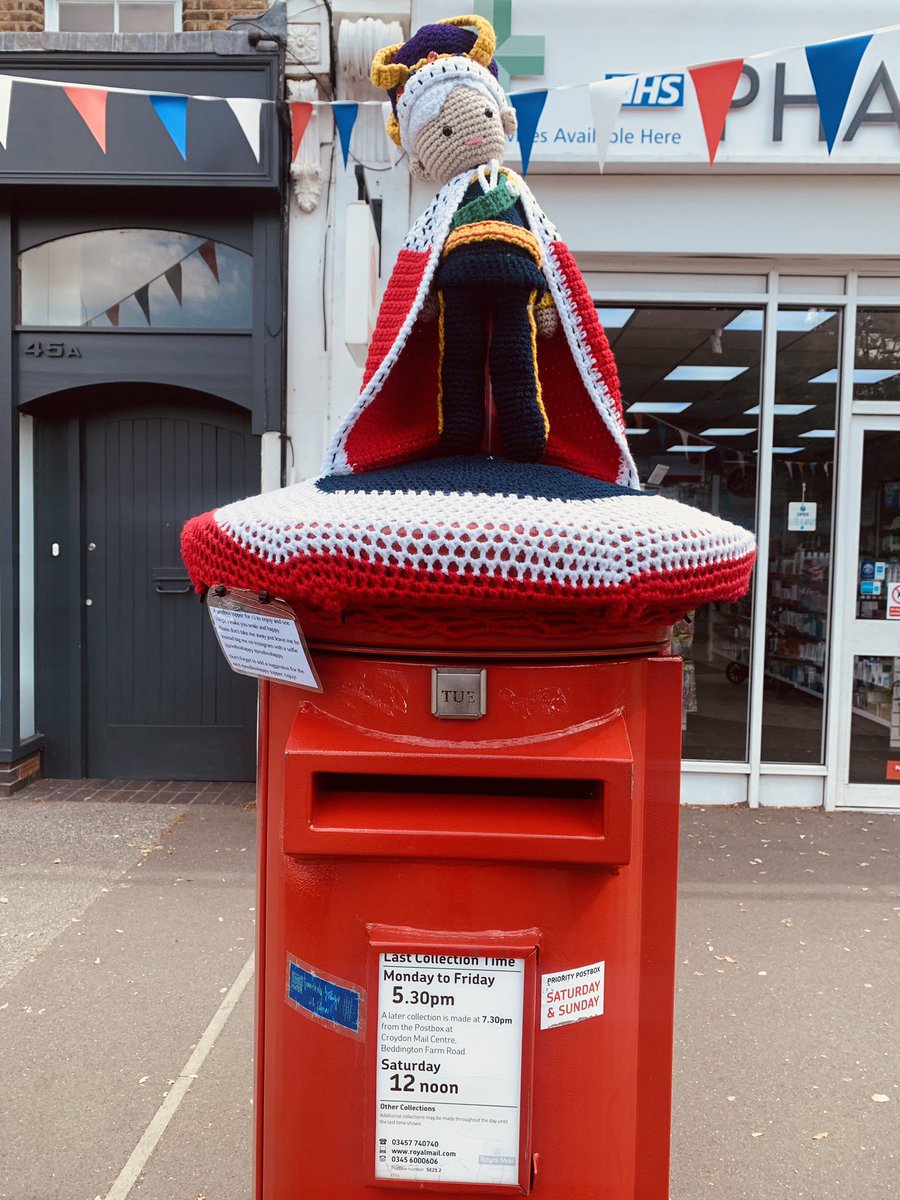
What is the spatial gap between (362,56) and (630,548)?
192 inches

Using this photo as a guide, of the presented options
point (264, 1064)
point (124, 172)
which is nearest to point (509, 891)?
point (264, 1064)

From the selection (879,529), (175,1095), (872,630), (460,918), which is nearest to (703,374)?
(879,529)

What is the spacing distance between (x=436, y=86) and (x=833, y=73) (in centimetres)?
351

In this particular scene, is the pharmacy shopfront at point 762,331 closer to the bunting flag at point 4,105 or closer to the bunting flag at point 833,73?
the bunting flag at point 833,73

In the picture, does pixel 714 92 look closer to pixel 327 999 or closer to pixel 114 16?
pixel 114 16

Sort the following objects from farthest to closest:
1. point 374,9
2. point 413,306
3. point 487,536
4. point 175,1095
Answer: point 374,9
point 175,1095
point 413,306
point 487,536

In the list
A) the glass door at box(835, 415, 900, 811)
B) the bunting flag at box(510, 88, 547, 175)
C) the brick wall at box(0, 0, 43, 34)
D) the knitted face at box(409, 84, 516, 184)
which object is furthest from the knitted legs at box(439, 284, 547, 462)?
the brick wall at box(0, 0, 43, 34)

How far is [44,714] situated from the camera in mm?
5707

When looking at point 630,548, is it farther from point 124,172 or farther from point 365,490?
point 124,172

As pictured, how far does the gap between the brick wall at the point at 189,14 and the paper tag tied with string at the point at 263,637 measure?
509 cm

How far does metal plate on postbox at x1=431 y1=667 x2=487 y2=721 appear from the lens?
126 cm

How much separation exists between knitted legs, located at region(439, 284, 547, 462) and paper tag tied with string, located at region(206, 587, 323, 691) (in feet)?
1.90

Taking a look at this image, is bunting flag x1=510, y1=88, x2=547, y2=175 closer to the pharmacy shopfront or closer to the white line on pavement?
the pharmacy shopfront

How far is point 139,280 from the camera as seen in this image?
211 inches
